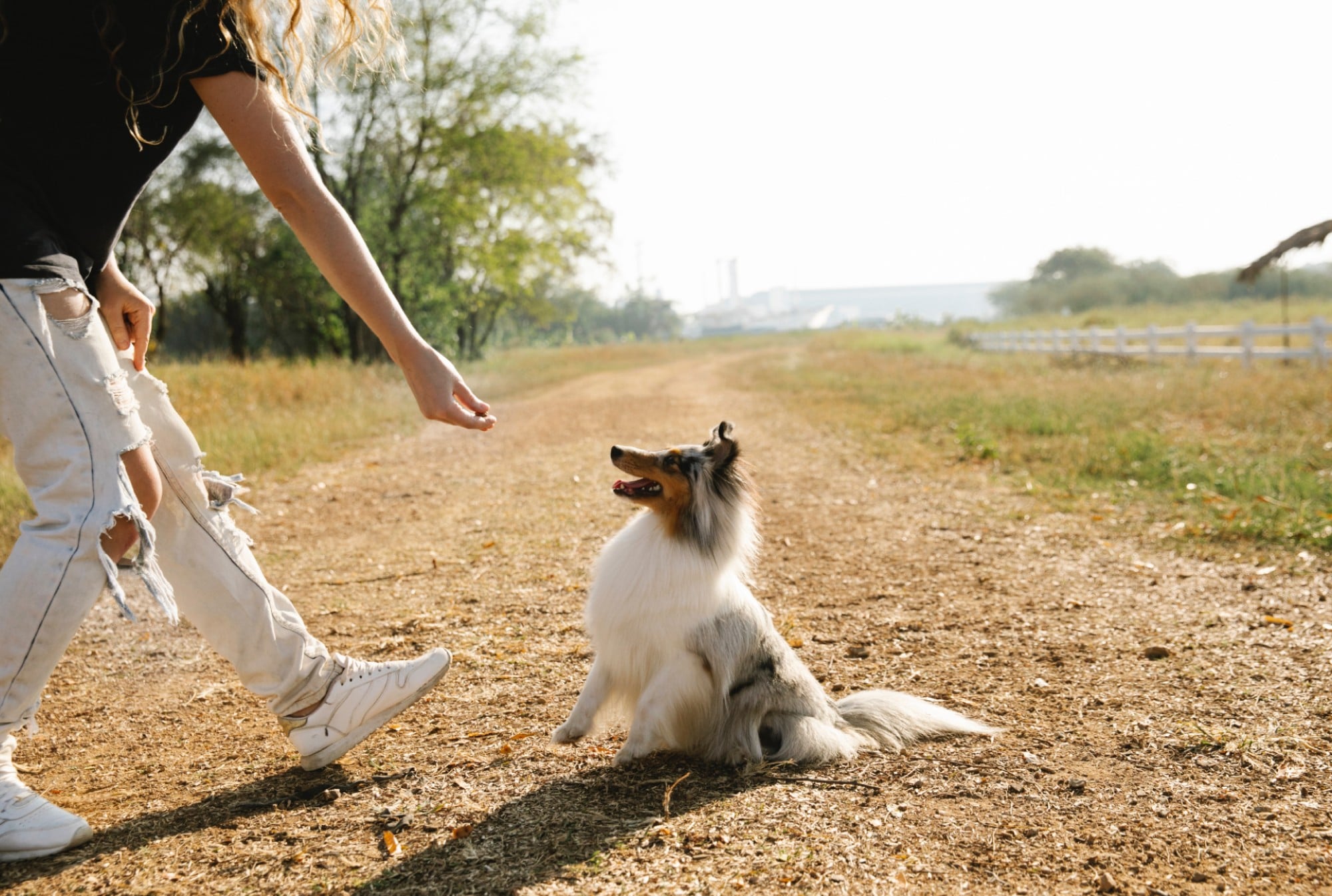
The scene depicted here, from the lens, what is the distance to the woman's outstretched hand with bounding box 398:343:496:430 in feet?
7.82

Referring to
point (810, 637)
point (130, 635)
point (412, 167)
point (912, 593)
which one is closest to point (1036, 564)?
point (912, 593)

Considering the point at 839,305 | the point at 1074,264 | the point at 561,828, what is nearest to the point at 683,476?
the point at 561,828

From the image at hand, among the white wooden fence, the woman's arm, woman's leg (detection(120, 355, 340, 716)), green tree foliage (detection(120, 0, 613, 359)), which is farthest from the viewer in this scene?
green tree foliage (detection(120, 0, 613, 359))

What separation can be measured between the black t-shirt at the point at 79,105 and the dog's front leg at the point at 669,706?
6.74ft

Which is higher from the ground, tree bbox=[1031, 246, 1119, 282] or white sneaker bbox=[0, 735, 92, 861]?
tree bbox=[1031, 246, 1119, 282]

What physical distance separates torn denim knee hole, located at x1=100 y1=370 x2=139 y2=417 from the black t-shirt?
257 mm

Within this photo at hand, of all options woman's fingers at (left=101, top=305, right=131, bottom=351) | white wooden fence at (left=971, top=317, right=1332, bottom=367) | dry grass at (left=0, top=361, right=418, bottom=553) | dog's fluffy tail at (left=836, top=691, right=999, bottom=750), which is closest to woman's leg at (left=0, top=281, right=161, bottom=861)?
woman's fingers at (left=101, top=305, right=131, bottom=351)

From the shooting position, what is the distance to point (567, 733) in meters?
3.17

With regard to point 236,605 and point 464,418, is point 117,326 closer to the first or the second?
point 236,605

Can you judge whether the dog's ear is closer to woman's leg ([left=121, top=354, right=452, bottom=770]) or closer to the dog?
the dog

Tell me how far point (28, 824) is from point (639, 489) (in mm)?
1940

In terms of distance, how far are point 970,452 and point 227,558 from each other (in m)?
8.29

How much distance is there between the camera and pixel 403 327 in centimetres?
250

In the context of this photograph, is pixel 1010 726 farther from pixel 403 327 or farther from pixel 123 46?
pixel 123 46
